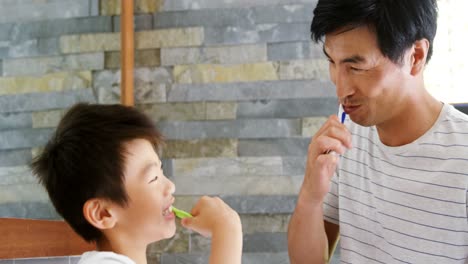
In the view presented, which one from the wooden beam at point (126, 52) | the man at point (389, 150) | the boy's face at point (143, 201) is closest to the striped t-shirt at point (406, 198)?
the man at point (389, 150)

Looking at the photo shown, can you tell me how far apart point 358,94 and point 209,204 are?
355mm

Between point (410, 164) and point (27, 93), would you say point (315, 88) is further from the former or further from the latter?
point (27, 93)

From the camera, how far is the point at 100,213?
1.00 m

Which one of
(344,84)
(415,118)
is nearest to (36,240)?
(344,84)

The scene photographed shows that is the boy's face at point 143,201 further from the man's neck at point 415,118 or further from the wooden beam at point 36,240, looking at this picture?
the man's neck at point 415,118

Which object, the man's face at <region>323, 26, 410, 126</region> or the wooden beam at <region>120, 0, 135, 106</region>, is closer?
the man's face at <region>323, 26, 410, 126</region>

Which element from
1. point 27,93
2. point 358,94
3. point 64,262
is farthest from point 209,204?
point 27,93

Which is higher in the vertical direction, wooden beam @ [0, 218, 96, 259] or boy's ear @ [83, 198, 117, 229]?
boy's ear @ [83, 198, 117, 229]

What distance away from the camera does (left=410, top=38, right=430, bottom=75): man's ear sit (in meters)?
1.12

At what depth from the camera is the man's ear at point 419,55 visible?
3.68 feet

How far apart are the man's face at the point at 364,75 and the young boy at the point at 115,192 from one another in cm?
33

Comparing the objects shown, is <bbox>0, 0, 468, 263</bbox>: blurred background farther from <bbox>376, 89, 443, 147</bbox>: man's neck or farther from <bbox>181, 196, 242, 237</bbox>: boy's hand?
<bbox>181, 196, 242, 237</bbox>: boy's hand

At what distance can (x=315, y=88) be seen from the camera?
1.91m

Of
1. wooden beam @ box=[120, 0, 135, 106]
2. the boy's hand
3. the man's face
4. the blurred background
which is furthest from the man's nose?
wooden beam @ box=[120, 0, 135, 106]
